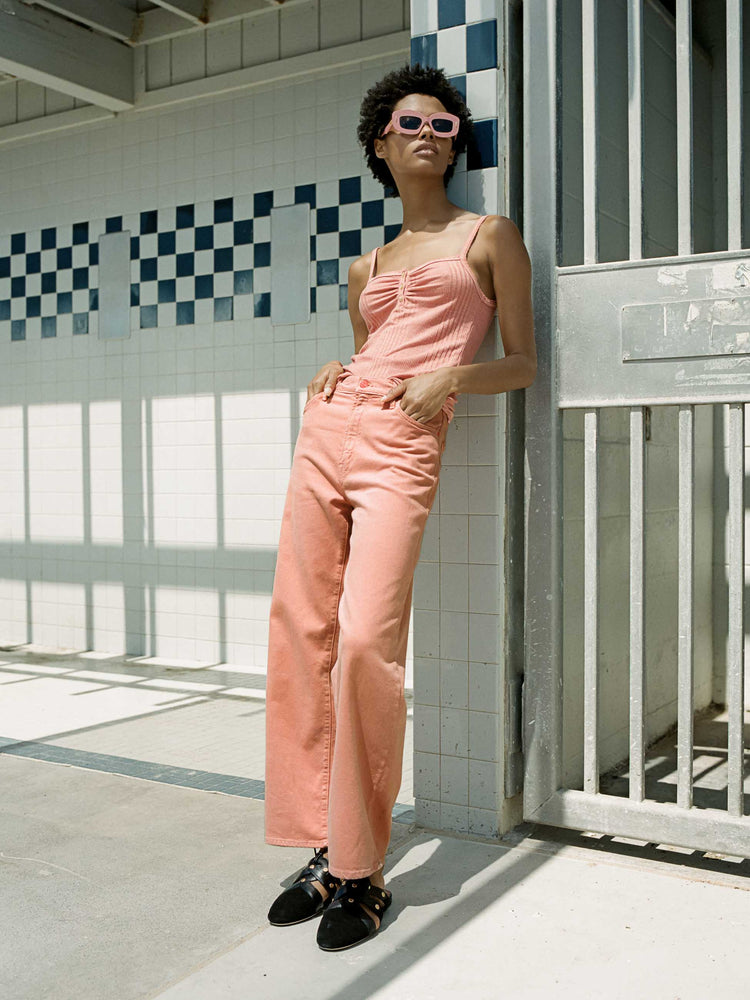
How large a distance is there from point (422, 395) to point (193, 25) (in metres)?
3.76

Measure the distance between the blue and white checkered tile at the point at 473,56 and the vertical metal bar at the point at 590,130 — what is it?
8.7 inches

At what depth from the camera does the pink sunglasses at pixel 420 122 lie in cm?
227

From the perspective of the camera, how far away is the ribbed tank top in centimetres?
218

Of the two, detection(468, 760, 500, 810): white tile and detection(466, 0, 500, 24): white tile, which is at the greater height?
detection(466, 0, 500, 24): white tile

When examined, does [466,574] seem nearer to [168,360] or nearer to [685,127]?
[685,127]

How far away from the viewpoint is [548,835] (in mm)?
2516

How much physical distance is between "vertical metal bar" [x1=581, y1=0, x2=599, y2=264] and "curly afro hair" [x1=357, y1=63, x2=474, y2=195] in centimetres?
28

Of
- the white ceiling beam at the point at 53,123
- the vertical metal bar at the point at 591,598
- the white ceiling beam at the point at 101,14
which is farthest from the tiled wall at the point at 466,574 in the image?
the white ceiling beam at the point at 53,123

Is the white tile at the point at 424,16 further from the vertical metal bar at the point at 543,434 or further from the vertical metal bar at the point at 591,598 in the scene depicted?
the vertical metal bar at the point at 591,598

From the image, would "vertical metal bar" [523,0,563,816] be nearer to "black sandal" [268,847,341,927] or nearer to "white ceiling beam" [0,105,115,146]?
"black sandal" [268,847,341,927]

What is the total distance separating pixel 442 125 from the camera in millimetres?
2283

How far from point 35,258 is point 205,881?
4333 millimetres

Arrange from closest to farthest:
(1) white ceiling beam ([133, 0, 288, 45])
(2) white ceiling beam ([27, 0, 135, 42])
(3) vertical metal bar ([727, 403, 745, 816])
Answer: (3) vertical metal bar ([727, 403, 745, 816]) < (2) white ceiling beam ([27, 0, 135, 42]) < (1) white ceiling beam ([133, 0, 288, 45])

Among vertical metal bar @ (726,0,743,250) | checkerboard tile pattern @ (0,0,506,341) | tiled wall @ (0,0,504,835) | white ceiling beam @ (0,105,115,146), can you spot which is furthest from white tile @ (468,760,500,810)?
white ceiling beam @ (0,105,115,146)
